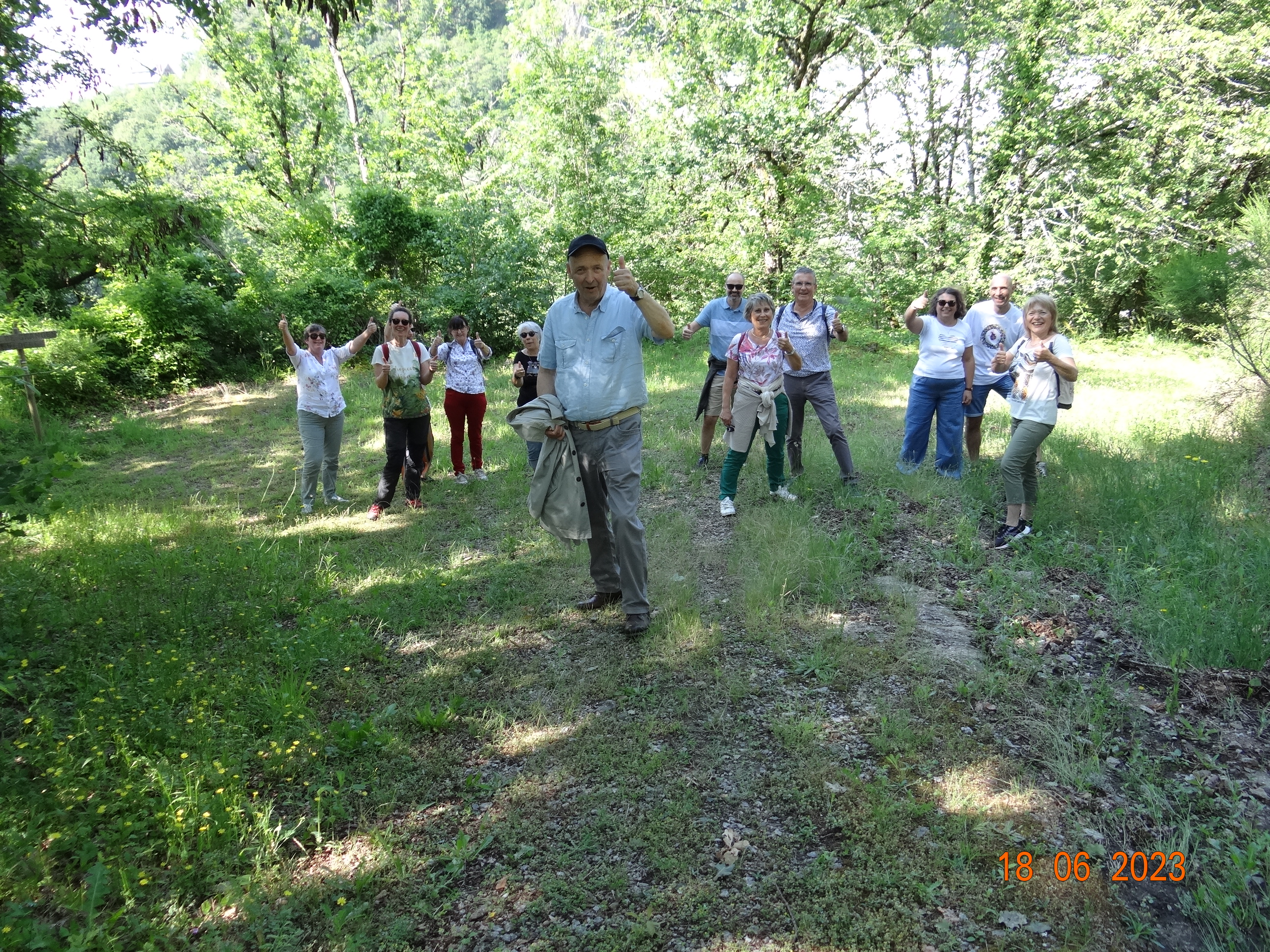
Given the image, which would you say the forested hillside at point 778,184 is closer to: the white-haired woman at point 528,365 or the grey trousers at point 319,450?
the grey trousers at point 319,450

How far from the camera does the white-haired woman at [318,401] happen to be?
705cm

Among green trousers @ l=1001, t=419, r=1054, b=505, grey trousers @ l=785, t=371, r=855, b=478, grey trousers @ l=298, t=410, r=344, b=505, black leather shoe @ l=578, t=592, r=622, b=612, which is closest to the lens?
black leather shoe @ l=578, t=592, r=622, b=612

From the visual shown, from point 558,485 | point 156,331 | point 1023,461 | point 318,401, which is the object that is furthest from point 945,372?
point 156,331

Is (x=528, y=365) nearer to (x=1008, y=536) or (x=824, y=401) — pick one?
(x=824, y=401)

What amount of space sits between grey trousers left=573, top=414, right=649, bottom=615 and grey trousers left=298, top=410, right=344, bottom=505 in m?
3.83

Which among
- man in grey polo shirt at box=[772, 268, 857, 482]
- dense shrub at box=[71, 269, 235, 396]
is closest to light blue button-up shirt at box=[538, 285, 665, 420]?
man in grey polo shirt at box=[772, 268, 857, 482]

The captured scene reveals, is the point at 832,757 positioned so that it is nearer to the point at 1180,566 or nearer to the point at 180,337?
the point at 1180,566

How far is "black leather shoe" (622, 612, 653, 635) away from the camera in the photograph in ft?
15.3

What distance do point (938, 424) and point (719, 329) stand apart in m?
2.44

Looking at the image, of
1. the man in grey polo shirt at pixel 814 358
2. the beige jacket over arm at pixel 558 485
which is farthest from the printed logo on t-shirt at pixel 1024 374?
the beige jacket over arm at pixel 558 485

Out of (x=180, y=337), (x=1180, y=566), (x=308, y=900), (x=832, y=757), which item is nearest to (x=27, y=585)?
(x=308, y=900)

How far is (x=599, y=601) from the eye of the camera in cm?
513

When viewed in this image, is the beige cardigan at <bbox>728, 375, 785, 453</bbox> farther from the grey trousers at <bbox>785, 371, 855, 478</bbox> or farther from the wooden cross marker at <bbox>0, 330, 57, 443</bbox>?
the wooden cross marker at <bbox>0, 330, 57, 443</bbox>
